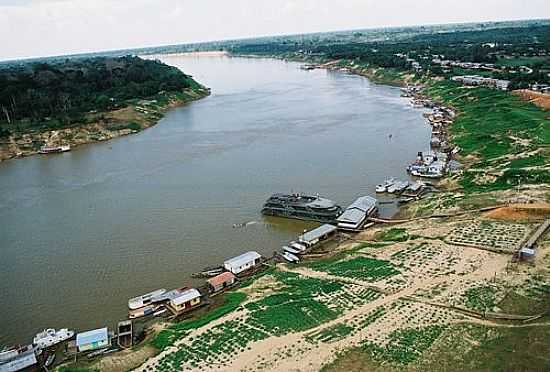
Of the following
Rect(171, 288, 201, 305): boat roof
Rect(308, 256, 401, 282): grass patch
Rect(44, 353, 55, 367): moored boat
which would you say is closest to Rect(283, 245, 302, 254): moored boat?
Rect(308, 256, 401, 282): grass patch

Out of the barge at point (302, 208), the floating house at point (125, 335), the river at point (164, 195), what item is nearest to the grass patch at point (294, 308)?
the floating house at point (125, 335)

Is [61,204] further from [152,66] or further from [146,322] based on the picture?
[152,66]

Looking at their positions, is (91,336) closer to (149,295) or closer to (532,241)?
(149,295)

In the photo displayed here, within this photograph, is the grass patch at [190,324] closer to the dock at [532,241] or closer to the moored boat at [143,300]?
the moored boat at [143,300]

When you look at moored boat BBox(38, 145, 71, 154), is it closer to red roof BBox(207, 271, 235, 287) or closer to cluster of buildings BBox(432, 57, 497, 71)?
red roof BBox(207, 271, 235, 287)

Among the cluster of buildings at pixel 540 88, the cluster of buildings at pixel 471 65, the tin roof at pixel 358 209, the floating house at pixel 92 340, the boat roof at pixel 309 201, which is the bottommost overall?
the floating house at pixel 92 340

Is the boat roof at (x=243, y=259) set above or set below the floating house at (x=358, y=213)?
below

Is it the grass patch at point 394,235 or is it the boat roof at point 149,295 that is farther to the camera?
the grass patch at point 394,235

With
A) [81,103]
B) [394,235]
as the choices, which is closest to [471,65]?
[81,103]
